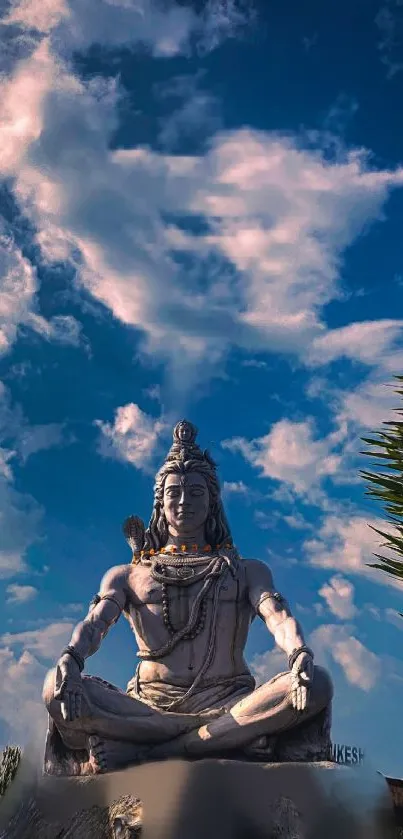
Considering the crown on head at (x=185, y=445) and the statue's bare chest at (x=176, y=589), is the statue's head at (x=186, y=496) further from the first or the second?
the statue's bare chest at (x=176, y=589)

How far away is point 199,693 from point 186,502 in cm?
A: 197

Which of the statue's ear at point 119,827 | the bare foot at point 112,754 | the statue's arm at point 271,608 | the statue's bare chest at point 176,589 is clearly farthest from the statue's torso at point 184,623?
the statue's ear at point 119,827

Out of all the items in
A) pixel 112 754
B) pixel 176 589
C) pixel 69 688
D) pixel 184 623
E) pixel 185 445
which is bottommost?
pixel 112 754

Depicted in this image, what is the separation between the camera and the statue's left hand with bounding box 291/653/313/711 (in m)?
8.09

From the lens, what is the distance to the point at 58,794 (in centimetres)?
809

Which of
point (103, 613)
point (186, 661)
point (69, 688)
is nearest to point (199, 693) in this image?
point (186, 661)

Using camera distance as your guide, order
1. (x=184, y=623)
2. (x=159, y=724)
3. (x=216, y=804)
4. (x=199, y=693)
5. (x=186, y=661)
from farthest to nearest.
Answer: (x=184, y=623) < (x=186, y=661) < (x=199, y=693) < (x=159, y=724) < (x=216, y=804)

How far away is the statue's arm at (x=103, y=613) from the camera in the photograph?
29.7ft

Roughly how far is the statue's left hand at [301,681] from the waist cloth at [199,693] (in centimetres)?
88

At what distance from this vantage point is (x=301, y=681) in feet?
26.7

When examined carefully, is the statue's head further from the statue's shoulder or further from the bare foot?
the bare foot

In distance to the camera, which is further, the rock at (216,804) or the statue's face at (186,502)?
the statue's face at (186,502)

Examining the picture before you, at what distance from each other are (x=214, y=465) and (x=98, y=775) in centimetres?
359

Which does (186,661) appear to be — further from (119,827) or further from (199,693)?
(119,827)
